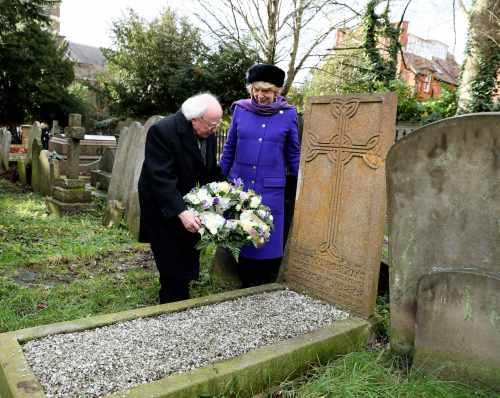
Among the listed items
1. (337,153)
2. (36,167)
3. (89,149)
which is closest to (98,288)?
(337,153)

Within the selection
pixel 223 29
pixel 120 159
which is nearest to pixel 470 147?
pixel 120 159

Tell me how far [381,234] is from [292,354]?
1.05 meters

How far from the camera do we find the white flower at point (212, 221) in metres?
2.94

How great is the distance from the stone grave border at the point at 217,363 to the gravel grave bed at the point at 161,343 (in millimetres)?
51

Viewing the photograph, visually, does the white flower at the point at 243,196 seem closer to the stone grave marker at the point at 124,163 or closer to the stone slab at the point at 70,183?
the stone grave marker at the point at 124,163

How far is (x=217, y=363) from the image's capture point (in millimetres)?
2230

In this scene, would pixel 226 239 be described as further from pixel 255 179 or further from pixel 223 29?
pixel 223 29

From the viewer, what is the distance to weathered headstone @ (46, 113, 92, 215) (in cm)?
726

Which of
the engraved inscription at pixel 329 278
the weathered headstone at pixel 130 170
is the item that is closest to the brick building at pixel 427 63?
the weathered headstone at pixel 130 170

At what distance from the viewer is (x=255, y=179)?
11.6ft

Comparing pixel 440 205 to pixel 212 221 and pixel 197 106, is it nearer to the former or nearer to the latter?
pixel 212 221

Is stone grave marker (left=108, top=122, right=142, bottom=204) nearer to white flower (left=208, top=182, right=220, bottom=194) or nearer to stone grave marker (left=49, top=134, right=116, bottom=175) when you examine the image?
white flower (left=208, top=182, right=220, bottom=194)

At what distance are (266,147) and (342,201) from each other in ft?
2.46

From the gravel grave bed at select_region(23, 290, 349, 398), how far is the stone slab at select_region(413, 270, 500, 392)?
60 centimetres
